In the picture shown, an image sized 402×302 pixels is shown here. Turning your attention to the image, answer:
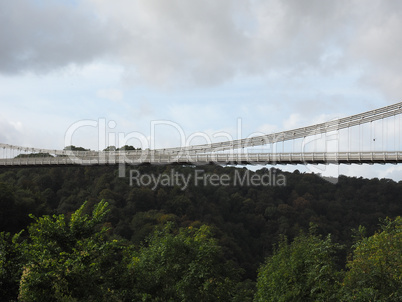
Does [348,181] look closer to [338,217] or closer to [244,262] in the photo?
[338,217]

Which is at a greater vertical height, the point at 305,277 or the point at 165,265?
the point at 165,265

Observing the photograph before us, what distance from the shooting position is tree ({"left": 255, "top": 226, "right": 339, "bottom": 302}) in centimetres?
1570

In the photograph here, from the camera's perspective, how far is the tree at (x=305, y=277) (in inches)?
618

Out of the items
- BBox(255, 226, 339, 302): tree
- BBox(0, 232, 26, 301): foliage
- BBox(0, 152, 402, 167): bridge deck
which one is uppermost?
BBox(0, 152, 402, 167): bridge deck

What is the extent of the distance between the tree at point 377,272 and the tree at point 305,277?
694mm

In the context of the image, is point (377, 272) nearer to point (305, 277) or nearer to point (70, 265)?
point (305, 277)

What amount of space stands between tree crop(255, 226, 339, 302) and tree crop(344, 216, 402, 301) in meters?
0.69

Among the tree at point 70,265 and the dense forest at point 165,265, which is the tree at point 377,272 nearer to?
the dense forest at point 165,265

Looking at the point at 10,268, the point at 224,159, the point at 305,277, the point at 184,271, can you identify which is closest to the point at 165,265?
the point at 184,271

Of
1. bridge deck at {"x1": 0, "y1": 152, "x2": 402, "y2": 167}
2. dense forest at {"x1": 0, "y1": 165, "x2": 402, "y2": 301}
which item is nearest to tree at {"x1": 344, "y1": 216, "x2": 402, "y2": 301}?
dense forest at {"x1": 0, "y1": 165, "x2": 402, "y2": 301}

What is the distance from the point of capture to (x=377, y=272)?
51.3ft

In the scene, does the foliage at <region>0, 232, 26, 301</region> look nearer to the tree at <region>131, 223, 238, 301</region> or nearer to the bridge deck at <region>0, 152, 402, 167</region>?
the tree at <region>131, 223, 238, 301</region>

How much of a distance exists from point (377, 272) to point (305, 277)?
2.46 m

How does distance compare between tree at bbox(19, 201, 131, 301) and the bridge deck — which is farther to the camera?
the bridge deck
